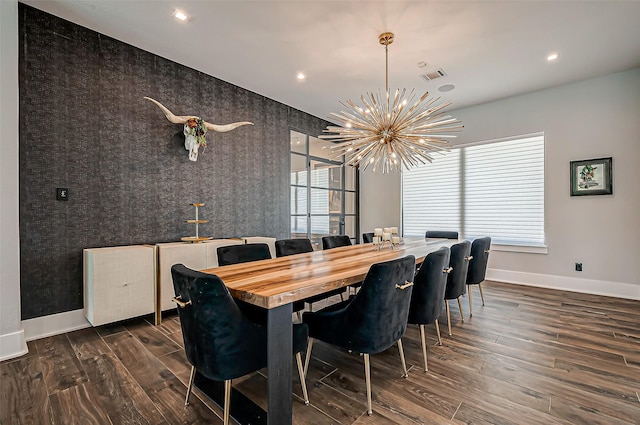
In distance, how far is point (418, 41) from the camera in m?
3.13

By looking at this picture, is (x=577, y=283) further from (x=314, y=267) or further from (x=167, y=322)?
(x=167, y=322)

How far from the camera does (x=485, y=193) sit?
5.00 metres

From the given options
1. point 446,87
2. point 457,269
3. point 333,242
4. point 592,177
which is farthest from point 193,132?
point 592,177

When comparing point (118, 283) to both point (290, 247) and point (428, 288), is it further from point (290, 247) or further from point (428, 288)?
point (428, 288)

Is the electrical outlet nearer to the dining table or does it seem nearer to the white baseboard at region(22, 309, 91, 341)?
the white baseboard at region(22, 309, 91, 341)

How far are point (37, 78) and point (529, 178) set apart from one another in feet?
20.2

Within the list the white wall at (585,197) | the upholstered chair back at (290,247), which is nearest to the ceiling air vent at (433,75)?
the white wall at (585,197)

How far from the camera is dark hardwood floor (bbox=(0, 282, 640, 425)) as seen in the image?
65.8 inches

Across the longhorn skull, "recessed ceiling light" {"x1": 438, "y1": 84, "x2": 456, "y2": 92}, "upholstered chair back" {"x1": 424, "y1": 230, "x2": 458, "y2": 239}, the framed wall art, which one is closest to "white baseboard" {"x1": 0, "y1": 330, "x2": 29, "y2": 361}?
the longhorn skull

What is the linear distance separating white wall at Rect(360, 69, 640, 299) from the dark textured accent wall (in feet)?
14.5

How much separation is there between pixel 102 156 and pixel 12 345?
1.79 meters

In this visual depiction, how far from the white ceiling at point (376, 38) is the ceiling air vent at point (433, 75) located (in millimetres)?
61

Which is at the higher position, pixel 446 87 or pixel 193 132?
pixel 446 87

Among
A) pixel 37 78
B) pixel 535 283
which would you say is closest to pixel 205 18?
pixel 37 78
